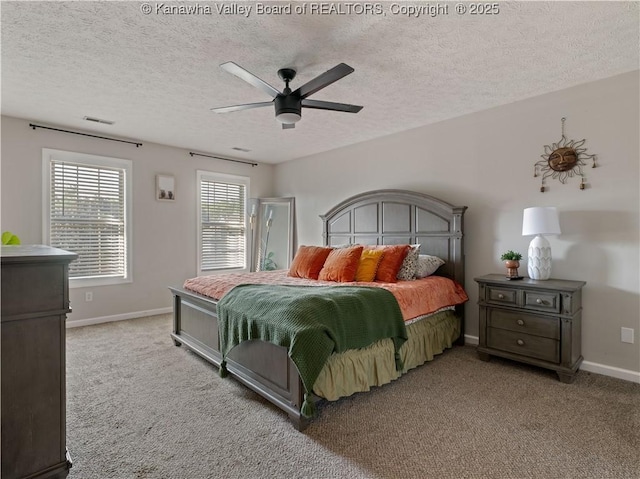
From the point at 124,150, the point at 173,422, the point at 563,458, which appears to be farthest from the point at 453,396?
the point at 124,150

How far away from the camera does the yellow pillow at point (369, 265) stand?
11.2 ft

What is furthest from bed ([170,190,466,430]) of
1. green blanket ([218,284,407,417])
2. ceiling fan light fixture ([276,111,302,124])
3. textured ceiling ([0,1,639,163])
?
ceiling fan light fixture ([276,111,302,124])

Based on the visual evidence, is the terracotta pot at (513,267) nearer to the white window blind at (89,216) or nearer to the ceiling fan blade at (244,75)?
the ceiling fan blade at (244,75)

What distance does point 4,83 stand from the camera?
2971 millimetres

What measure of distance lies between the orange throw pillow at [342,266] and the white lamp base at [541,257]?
157 centimetres

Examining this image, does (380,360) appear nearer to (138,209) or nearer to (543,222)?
(543,222)

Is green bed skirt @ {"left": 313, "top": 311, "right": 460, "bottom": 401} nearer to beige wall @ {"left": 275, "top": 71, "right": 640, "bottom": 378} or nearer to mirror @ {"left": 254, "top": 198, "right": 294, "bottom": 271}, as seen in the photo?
beige wall @ {"left": 275, "top": 71, "right": 640, "bottom": 378}

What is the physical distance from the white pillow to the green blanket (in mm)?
952

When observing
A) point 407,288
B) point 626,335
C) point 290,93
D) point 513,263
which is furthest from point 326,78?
point 626,335

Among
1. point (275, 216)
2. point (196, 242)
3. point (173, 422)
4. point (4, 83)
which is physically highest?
point (4, 83)

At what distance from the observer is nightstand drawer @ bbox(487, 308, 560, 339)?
9.12 feet

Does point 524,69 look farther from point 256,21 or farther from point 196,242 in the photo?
point 196,242

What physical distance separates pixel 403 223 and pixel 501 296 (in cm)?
142

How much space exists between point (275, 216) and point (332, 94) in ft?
10.2
